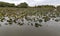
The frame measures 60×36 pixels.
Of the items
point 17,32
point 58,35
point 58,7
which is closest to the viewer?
point 58,35

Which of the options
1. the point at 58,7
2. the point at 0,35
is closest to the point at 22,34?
the point at 0,35

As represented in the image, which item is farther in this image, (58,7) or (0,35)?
(58,7)

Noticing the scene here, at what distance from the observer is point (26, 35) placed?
52.2ft

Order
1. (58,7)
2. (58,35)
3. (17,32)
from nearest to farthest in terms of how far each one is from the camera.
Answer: (58,35) < (17,32) < (58,7)

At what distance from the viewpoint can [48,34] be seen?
53.5 feet

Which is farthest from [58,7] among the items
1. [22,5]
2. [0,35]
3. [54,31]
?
[0,35]

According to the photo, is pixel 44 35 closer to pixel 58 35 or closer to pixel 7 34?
pixel 58 35

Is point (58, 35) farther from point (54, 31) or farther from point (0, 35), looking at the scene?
point (0, 35)

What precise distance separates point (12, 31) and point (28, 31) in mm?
1589

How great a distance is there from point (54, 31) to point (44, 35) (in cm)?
197

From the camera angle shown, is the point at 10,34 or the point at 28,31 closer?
the point at 10,34

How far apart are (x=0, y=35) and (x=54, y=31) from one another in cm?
540

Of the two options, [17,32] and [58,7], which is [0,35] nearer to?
[17,32]

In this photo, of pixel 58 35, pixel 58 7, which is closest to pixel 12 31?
pixel 58 35
